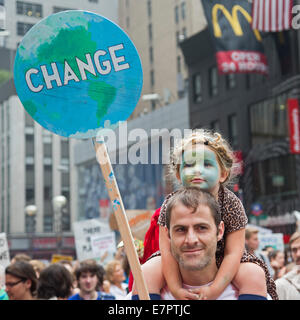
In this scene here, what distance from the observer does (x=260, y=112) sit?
961 inches

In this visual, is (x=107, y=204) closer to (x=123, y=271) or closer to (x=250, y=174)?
(x=250, y=174)

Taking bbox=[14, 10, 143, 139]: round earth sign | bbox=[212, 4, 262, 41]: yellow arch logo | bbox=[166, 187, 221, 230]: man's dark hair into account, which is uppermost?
bbox=[212, 4, 262, 41]: yellow arch logo

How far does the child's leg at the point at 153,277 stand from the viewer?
77.5 inches

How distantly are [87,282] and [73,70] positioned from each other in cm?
380

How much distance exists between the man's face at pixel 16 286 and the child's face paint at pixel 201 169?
8.64 feet

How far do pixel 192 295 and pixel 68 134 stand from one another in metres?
0.60

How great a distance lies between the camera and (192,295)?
74.5 inches

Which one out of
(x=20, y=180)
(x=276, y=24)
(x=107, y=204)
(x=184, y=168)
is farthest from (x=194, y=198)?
(x=20, y=180)

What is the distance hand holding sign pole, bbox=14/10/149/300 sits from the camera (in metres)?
1.87

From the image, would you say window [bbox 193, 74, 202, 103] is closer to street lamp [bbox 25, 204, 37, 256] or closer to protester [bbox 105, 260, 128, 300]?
street lamp [bbox 25, 204, 37, 256]

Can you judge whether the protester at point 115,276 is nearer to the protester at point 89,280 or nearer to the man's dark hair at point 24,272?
the protester at point 89,280

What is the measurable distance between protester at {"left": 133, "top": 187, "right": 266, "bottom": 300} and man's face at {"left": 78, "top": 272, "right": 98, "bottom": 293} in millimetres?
3521

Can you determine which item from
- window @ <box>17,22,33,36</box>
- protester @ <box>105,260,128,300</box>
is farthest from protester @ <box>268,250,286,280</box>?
window @ <box>17,22,33,36</box>
